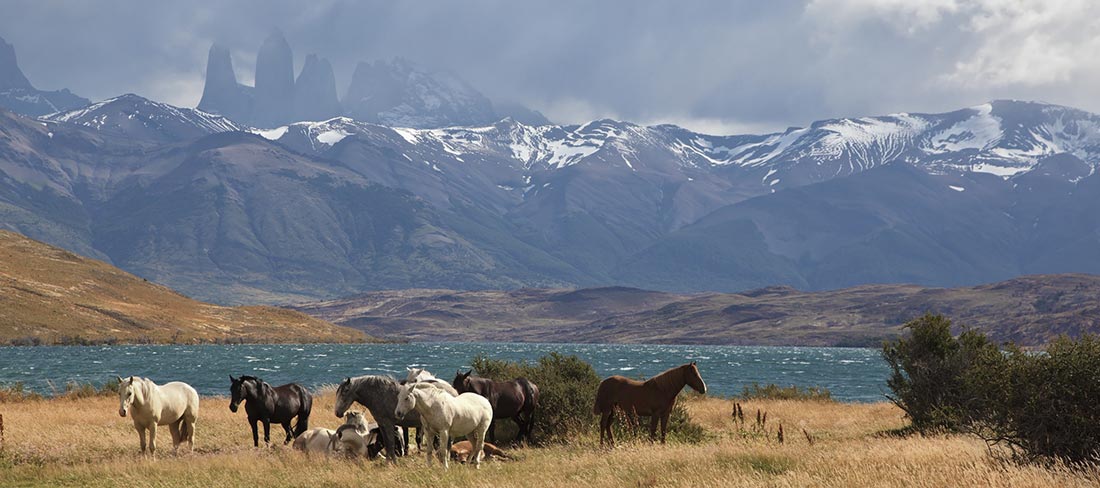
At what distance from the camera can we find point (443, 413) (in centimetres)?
1956

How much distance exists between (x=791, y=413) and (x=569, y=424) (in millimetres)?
16050

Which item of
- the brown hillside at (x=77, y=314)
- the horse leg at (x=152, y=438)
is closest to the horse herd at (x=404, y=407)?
the horse leg at (x=152, y=438)

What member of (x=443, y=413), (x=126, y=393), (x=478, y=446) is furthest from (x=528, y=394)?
(x=126, y=393)

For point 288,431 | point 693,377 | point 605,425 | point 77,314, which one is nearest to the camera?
point 693,377

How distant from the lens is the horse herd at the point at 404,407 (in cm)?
1991

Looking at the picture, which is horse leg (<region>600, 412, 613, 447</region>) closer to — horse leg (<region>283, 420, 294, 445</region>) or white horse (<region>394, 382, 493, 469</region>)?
white horse (<region>394, 382, 493, 469</region>)

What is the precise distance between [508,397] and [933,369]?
47.8 ft

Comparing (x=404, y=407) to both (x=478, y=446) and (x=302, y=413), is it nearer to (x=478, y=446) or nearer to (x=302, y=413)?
(x=478, y=446)

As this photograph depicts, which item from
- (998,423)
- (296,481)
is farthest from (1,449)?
(998,423)

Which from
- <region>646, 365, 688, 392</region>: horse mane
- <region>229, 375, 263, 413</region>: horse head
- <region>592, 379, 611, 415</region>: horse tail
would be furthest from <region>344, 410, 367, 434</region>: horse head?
<region>646, 365, 688, 392</region>: horse mane

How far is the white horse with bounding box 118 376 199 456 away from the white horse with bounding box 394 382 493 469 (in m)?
6.40

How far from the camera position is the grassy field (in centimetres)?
1568

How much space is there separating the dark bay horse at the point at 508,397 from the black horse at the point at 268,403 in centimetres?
468

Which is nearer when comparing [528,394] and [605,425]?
[605,425]
